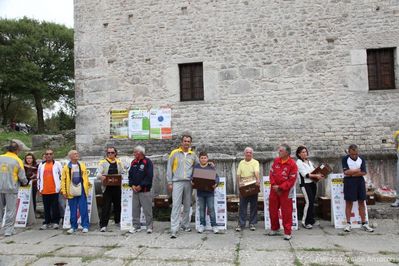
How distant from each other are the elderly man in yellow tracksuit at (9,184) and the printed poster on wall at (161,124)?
4404 mm

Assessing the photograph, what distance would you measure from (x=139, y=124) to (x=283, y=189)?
19.2 ft

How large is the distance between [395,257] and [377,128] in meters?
5.62

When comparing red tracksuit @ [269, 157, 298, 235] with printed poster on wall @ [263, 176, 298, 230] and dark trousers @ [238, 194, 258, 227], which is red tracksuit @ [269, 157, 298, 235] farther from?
dark trousers @ [238, 194, 258, 227]

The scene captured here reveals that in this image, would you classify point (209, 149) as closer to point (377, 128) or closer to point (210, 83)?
point (210, 83)

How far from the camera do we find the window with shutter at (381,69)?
9.75 meters

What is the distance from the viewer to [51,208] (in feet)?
23.7

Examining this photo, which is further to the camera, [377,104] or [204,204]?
[377,104]

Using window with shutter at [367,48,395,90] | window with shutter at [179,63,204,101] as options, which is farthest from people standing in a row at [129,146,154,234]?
window with shutter at [367,48,395,90]

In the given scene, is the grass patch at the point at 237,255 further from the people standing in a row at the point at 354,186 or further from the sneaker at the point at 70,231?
the sneaker at the point at 70,231

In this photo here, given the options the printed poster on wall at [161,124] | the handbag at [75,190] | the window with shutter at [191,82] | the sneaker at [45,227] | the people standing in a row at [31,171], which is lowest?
the sneaker at [45,227]

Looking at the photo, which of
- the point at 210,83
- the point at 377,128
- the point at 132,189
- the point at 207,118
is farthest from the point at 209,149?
the point at 377,128

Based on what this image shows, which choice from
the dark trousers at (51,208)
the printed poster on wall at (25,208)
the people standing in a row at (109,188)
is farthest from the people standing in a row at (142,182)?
the printed poster on wall at (25,208)

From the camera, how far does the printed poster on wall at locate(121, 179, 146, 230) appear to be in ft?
22.2

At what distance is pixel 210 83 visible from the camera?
34.0 feet
